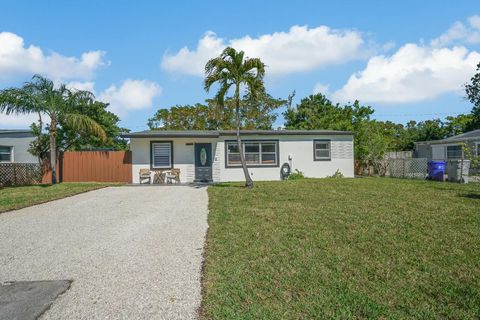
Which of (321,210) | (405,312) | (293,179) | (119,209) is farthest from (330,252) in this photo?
(293,179)

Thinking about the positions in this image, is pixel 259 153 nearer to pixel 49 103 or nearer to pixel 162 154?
pixel 162 154

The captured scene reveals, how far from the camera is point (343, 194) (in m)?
10.2

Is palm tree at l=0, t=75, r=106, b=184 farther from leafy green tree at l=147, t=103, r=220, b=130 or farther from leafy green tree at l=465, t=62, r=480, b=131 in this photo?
leafy green tree at l=465, t=62, r=480, b=131

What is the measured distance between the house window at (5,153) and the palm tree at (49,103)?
287 inches

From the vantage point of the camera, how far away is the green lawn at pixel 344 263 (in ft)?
9.58

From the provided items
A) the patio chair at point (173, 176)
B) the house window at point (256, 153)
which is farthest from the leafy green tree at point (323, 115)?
the patio chair at point (173, 176)

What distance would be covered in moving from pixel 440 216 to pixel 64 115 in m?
15.7

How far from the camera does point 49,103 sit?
15.3 metres

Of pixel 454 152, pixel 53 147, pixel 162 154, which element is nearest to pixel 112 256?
pixel 162 154

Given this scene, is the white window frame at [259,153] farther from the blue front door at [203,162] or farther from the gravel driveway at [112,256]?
the gravel driveway at [112,256]

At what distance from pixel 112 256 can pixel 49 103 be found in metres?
13.5

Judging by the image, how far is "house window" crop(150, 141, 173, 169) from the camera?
52.8ft

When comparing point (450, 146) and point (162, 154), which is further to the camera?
point (450, 146)

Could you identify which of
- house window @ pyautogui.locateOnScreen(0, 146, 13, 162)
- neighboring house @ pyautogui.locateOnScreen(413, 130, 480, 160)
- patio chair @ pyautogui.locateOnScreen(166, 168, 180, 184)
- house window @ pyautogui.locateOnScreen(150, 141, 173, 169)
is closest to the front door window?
patio chair @ pyautogui.locateOnScreen(166, 168, 180, 184)
